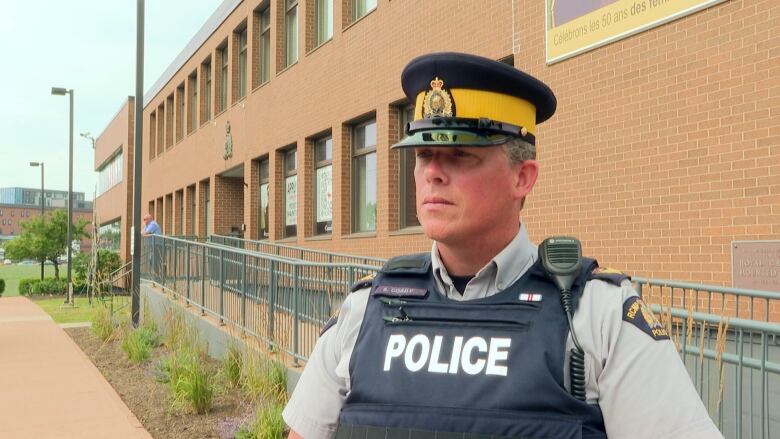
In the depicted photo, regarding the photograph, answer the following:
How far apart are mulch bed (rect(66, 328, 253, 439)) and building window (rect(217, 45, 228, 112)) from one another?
12423 mm

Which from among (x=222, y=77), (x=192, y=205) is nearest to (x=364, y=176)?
(x=222, y=77)

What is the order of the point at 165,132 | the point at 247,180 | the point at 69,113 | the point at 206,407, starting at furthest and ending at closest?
the point at 165,132
the point at 69,113
the point at 247,180
the point at 206,407

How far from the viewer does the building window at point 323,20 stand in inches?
547

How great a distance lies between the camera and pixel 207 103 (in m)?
22.8

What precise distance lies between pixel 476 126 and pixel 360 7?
11.8 m

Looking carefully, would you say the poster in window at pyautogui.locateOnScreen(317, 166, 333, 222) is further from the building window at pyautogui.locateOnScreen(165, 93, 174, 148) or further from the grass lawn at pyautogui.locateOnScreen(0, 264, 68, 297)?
the grass lawn at pyautogui.locateOnScreen(0, 264, 68, 297)

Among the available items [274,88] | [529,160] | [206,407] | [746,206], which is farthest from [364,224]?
[529,160]

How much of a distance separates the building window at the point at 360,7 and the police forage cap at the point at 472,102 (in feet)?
36.1

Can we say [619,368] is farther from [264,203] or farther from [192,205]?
[192,205]

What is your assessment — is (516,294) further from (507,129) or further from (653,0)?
(653,0)

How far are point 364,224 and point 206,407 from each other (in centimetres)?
638

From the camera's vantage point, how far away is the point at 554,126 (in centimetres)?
791

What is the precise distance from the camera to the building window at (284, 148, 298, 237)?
15.4m

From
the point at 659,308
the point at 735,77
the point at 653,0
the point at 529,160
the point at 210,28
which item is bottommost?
the point at 659,308
